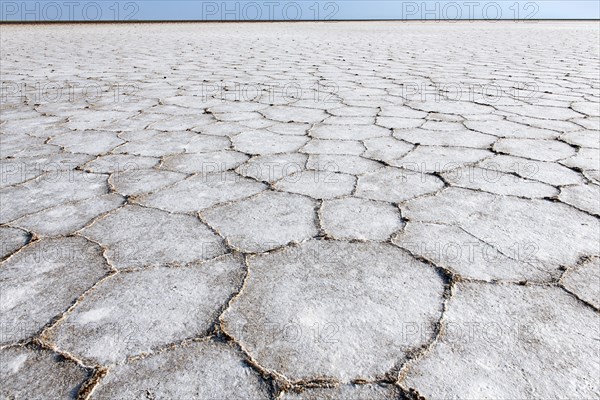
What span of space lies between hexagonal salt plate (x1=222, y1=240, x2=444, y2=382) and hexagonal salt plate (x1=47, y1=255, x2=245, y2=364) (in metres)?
0.05

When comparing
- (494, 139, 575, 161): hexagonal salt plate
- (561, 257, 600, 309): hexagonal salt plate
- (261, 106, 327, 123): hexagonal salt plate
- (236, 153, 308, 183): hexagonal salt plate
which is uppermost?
(261, 106, 327, 123): hexagonal salt plate

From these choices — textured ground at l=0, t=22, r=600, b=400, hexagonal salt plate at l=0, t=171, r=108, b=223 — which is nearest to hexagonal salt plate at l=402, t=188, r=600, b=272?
textured ground at l=0, t=22, r=600, b=400

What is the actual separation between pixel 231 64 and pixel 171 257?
3867 millimetres

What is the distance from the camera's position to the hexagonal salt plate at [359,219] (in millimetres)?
1146

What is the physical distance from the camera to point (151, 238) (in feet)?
3.72

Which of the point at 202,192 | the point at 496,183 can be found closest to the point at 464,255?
the point at 496,183

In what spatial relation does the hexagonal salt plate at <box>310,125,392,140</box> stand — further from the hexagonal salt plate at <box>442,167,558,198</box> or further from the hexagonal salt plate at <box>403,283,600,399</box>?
the hexagonal salt plate at <box>403,283,600,399</box>

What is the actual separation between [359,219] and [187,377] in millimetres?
636

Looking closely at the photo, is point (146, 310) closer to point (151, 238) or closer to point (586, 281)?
point (151, 238)

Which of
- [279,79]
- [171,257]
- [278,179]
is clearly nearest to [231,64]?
[279,79]

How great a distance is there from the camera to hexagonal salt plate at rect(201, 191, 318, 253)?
1121 mm

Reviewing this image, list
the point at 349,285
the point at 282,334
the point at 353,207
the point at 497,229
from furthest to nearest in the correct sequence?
the point at 353,207, the point at 497,229, the point at 349,285, the point at 282,334

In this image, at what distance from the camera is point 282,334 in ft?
2.66

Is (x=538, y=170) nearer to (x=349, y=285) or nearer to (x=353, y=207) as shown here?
(x=353, y=207)
